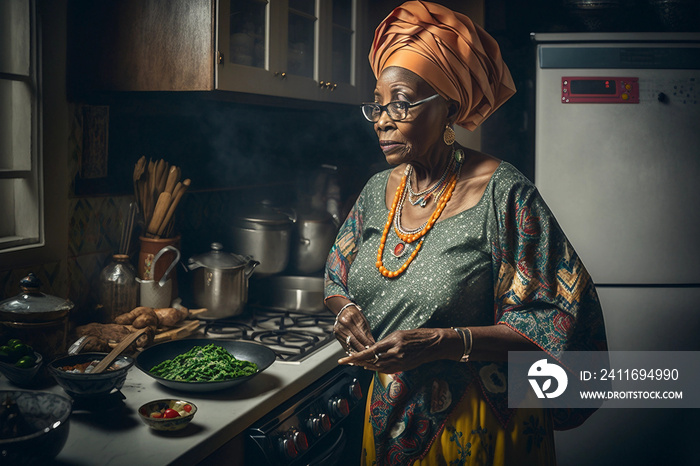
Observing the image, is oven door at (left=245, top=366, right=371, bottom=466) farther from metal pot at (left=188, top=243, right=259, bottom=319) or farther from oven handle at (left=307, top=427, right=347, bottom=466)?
metal pot at (left=188, top=243, right=259, bottom=319)

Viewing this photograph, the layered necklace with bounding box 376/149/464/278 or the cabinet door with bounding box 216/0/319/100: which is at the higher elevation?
the cabinet door with bounding box 216/0/319/100

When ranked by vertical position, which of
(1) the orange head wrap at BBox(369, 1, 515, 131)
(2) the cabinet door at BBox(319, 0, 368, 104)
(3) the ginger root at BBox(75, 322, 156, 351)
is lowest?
(3) the ginger root at BBox(75, 322, 156, 351)

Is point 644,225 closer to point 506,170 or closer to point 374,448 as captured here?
point 506,170

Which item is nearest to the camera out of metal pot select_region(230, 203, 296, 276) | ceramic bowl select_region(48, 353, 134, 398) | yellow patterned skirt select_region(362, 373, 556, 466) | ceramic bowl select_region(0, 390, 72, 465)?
ceramic bowl select_region(0, 390, 72, 465)

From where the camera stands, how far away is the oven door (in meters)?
1.44

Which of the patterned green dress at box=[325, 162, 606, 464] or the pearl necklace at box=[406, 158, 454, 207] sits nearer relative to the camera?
the patterned green dress at box=[325, 162, 606, 464]

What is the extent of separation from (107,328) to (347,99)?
1.20 m

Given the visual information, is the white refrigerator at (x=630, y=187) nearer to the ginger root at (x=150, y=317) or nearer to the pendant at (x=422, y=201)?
the pendant at (x=422, y=201)

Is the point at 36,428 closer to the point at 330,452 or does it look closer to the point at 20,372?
the point at 20,372

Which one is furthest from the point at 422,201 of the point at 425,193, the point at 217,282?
the point at 217,282

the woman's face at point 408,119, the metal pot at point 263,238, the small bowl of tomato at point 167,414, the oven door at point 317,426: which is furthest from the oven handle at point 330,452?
the woman's face at point 408,119

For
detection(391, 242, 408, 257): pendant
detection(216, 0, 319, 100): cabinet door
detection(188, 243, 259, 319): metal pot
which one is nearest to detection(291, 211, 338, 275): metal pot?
detection(188, 243, 259, 319): metal pot

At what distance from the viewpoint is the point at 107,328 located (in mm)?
1720

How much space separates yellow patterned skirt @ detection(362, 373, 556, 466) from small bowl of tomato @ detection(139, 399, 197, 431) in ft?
1.64
